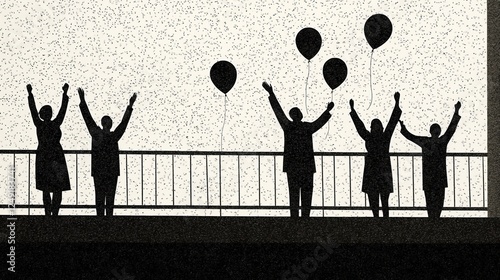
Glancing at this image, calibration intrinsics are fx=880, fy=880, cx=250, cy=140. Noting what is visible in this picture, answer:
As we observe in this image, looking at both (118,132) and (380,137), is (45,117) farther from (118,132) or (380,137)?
(380,137)

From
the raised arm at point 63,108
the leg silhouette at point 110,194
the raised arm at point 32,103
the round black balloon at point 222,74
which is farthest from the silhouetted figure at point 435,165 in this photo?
the raised arm at point 32,103

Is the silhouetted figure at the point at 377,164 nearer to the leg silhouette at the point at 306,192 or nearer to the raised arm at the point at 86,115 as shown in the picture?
the leg silhouette at the point at 306,192

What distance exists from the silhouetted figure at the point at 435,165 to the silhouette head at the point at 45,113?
12.6 feet

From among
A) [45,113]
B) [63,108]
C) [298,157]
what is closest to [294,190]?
[298,157]

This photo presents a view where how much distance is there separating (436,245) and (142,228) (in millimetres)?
2477

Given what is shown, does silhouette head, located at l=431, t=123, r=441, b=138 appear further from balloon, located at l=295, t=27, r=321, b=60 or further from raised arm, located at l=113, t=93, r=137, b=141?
raised arm, located at l=113, t=93, r=137, b=141

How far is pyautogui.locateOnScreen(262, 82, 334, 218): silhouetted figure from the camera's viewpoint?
9461 millimetres

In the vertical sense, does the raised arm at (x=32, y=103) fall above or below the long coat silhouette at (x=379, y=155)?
above

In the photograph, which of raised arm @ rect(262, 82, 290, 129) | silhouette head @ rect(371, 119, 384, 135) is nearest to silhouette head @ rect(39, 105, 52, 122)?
raised arm @ rect(262, 82, 290, 129)

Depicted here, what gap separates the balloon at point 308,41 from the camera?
10516 mm

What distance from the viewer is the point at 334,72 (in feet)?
34.8

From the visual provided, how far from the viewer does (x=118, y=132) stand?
9.50 m

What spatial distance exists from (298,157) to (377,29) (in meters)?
1.94

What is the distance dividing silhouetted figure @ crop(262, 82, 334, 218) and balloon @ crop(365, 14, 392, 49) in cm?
139
